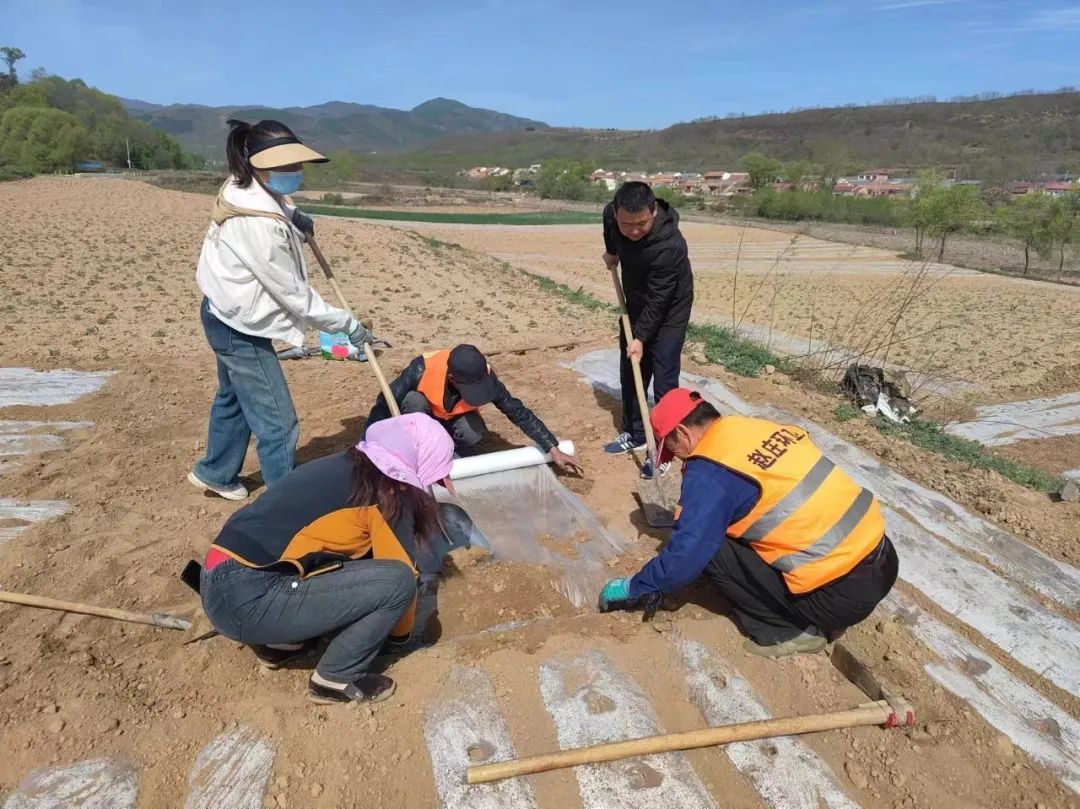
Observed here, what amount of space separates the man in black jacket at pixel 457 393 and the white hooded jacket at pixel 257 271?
54cm

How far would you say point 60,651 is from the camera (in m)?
2.40

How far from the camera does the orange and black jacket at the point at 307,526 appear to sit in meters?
2.02

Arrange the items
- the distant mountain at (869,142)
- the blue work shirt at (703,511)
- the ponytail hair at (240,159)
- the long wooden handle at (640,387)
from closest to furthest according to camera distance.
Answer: the blue work shirt at (703,511) → the ponytail hair at (240,159) → the long wooden handle at (640,387) → the distant mountain at (869,142)

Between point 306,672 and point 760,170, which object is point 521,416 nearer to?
point 306,672

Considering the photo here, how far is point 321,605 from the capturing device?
2.07m

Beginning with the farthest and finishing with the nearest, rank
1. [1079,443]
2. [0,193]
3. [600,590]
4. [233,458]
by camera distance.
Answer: [0,193]
[1079,443]
[233,458]
[600,590]

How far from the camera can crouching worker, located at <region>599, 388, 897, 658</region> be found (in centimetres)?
218

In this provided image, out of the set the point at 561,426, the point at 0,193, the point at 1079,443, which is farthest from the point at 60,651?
the point at 0,193

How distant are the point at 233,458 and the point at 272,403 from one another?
56 cm

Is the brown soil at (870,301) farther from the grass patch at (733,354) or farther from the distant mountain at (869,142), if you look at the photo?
the distant mountain at (869,142)

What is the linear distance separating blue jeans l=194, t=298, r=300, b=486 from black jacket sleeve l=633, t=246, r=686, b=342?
197 cm

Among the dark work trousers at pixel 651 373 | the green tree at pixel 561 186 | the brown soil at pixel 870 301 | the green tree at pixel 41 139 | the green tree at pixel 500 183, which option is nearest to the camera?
the dark work trousers at pixel 651 373

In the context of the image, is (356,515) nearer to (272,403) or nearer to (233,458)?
(272,403)

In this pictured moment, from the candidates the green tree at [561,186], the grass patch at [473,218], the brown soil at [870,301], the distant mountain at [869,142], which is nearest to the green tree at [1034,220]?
the brown soil at [870,301]
